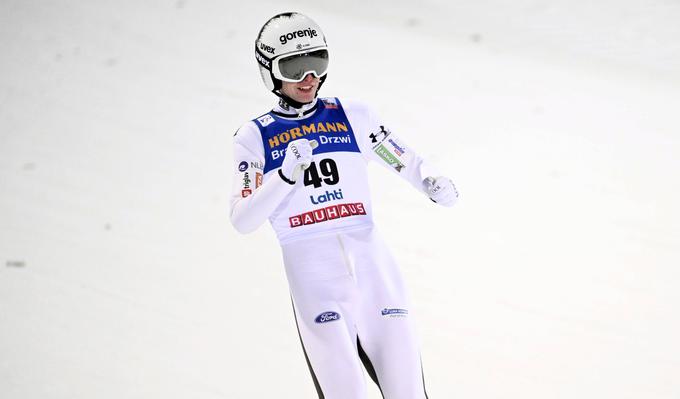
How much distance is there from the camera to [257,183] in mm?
3576

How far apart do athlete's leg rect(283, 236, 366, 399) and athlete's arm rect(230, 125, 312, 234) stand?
278mm

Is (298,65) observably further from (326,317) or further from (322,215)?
(326,317)

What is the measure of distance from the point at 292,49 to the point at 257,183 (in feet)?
1.76

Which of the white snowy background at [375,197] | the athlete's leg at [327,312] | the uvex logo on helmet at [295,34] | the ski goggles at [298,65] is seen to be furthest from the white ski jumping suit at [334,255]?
the white snowy background at [375,197]

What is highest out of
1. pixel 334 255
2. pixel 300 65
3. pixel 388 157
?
pixel 300 65

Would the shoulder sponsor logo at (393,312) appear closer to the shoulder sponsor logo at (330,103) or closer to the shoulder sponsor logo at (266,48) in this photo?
the shoulder sponsor logo at (330,103)

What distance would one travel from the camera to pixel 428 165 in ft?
12.7

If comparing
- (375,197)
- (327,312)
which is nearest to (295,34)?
(327,312)

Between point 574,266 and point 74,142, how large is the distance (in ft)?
12.1

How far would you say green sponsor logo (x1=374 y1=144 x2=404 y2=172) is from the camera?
12.7 ft

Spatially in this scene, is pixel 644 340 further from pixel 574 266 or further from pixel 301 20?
pixel 301 20

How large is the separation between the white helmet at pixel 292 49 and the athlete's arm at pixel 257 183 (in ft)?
1.03

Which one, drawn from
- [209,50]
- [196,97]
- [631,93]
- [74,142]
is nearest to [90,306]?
[74,142]

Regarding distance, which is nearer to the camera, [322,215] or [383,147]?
[322,215]
